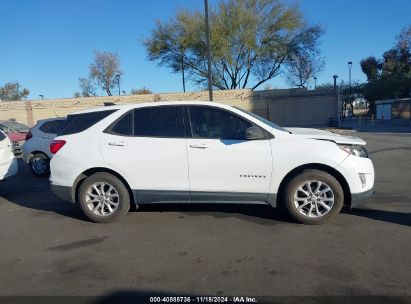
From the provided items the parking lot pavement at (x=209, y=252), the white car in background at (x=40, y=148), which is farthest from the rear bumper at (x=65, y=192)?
the white car in background at (x=40, y=148)

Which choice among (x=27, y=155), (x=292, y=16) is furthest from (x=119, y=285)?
(x=292, y=16)

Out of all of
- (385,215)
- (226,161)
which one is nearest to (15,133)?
(226,161)

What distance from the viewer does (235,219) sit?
587 centimetres

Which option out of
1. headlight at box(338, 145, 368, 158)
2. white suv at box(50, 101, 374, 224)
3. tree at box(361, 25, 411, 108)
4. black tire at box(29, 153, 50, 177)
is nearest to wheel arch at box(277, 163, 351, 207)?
white suv at box(50, 101, 374, 224)

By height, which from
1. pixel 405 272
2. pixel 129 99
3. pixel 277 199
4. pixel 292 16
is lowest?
pixel 405 272

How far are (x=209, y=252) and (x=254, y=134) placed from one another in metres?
1.72

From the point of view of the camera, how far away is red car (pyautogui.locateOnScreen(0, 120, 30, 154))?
15103 mm

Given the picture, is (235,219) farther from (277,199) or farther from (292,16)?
(292,16)

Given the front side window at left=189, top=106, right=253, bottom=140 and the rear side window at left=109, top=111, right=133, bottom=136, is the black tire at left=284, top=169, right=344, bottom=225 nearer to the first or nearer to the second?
the front side window at left=189, top=106, right=253, bottom=140

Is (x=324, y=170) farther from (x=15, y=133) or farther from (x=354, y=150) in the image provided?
(x=15, y=133)

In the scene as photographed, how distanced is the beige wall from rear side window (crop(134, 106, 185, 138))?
30294 millimetres

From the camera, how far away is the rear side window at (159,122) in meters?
5.75

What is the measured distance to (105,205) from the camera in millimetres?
5918

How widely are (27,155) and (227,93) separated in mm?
27091
